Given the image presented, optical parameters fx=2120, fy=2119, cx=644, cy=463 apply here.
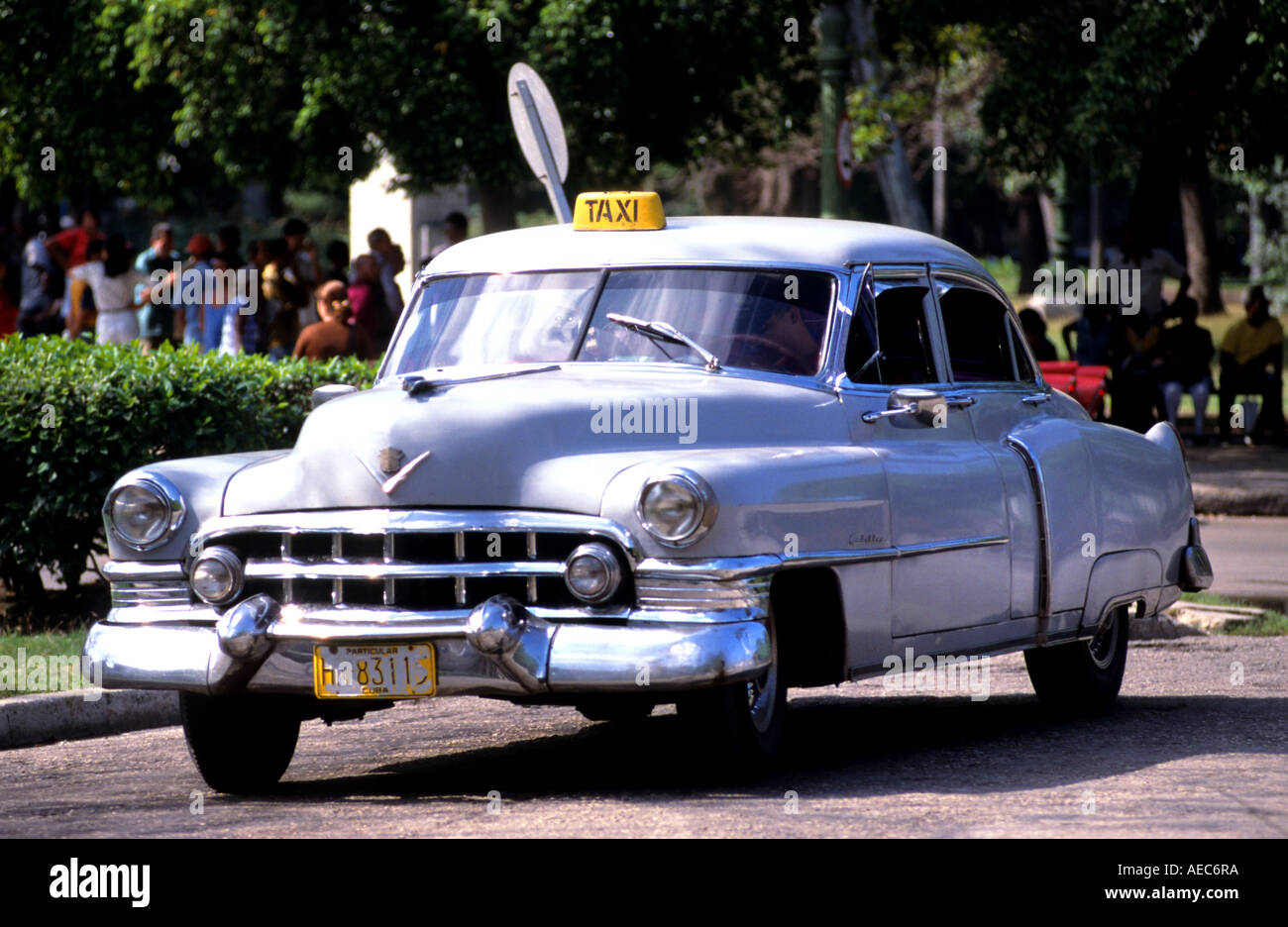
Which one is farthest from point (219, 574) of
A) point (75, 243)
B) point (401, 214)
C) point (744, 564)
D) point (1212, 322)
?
point (1212, 322)

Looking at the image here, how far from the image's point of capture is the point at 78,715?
8.48 metres

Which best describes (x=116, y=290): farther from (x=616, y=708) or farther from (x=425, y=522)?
(x=425, y=522)

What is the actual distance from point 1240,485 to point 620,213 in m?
11.2

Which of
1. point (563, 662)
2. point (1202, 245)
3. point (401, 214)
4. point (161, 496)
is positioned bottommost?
point (1202, 245)

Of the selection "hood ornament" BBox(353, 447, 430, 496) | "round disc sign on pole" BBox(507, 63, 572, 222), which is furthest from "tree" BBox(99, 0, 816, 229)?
"hood ornament" BBox(353, 447, 430, 496)

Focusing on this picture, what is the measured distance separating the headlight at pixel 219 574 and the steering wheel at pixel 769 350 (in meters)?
1.83

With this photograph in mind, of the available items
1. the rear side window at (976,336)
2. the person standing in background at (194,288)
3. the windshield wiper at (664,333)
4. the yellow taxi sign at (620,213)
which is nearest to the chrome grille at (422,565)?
the windshield wiper at (664,333)

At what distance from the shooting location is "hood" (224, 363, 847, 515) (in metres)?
6.45

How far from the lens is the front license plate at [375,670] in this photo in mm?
6332

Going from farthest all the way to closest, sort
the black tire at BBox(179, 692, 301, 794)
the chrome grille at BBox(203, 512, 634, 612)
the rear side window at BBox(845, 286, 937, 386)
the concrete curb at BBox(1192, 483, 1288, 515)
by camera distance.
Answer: the concrete curb at BBox(1192, 483, 1288, 515), the rear side window at BBox(845, 286, 937, 386), the black tire at BBox(179, 692, 301, 794), the chrome grille at BBox(203, 512, 634, 612)

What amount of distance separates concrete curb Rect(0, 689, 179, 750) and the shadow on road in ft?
4.81

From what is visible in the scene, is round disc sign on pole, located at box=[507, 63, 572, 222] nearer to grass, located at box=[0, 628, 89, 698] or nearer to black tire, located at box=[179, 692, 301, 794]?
grass, located at box=[0, 628, 89, 698]
